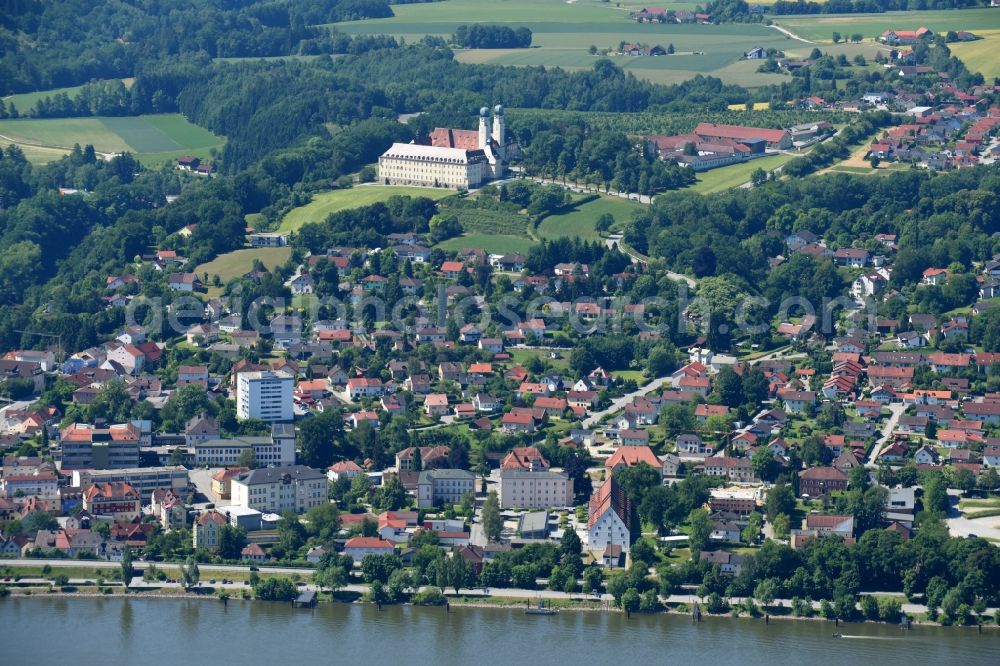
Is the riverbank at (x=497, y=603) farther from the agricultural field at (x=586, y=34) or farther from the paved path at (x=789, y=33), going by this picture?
the paved path at (x=789, y=33)

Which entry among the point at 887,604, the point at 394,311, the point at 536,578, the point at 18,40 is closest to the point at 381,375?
the point at 394,311

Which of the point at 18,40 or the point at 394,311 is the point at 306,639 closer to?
the point at 394,311

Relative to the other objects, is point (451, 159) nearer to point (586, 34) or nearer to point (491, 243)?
point (491, 243)

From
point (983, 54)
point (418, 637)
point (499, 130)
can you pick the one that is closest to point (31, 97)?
point (499, 130)

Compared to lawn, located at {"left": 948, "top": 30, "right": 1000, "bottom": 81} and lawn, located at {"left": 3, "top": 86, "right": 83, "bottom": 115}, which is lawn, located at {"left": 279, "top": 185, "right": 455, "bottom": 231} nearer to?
lawn, located at {"left": 3, "top": 86, "right": 83, "bottom": 115}

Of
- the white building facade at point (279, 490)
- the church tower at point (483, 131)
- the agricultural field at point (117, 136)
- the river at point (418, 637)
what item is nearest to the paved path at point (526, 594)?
the river at point (418, 637)
